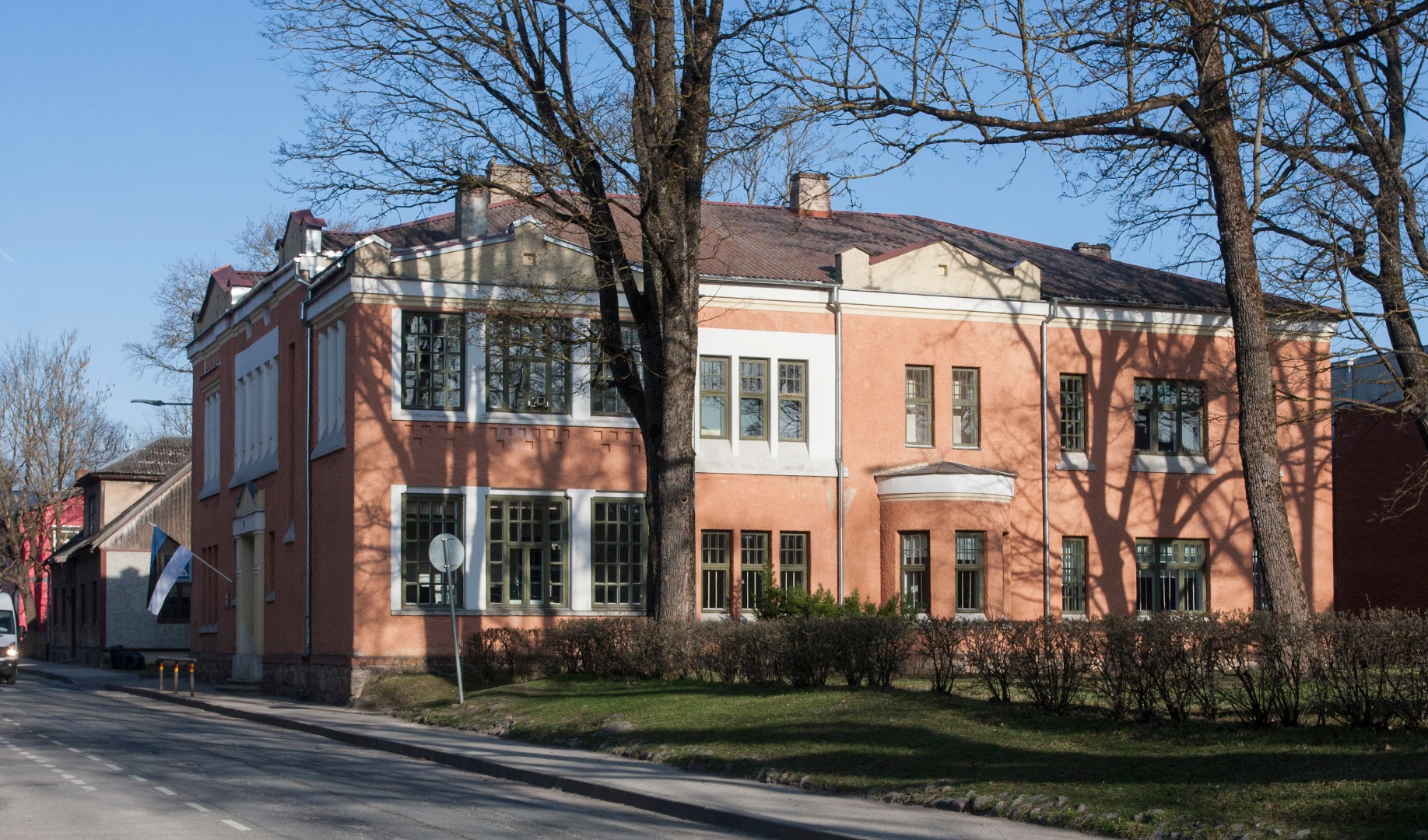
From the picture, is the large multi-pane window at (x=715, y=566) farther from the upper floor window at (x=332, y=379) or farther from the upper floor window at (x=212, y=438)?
the upper floor window at (x=212, y=438)

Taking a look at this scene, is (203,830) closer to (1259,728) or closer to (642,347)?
(1259,728)

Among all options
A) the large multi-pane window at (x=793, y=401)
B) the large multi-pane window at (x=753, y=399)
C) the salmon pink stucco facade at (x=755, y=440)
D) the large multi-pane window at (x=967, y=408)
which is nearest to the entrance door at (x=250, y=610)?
the salmon pink stucco facade at (x=755, y=440)

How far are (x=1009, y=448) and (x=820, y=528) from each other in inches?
192

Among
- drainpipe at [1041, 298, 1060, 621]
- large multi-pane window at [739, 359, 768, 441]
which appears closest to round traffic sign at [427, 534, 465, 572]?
large multi-pane window at [739, 359, 768, 441]

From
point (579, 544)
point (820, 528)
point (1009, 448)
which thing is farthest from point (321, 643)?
point (1009, 448)

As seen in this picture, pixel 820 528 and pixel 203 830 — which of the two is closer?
pixel 203 830

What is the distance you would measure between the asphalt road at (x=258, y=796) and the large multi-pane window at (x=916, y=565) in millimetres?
14471

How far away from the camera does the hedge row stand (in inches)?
511

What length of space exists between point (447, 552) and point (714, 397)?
9223 millimetres

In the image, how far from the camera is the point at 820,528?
3219 centimetres

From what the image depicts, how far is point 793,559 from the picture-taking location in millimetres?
32094

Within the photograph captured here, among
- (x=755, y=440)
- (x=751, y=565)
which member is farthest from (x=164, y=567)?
(x=755, y=440)

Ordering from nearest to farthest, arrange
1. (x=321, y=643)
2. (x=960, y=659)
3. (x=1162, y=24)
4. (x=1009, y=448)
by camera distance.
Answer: (x=1162, y=24) < (x=960, y=659) < (x=321, y=643) < (x=1009, y=448)

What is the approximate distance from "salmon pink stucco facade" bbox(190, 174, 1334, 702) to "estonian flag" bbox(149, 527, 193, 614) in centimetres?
168
